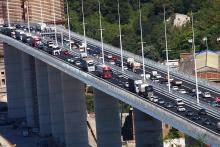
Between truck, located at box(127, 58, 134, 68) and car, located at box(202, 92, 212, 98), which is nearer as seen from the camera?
car, located at box(202, 92, 212, 98)

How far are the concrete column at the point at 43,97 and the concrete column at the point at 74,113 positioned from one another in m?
11.8

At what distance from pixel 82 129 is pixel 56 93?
11.7 meters

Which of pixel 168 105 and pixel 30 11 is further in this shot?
pixel 30 11

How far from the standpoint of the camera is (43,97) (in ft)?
448

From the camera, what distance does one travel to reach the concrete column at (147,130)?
3878 inches

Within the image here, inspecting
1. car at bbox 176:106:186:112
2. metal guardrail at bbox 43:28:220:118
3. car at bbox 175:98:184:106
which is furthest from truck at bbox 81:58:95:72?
car at bbox 176:106:186:112

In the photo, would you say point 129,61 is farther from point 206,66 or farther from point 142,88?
point 206,66

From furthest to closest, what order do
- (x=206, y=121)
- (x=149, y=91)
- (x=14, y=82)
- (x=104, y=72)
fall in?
(x=14, y=82) → (x=104, y=72) → (x=149, y=91) → (x=206, y=121)

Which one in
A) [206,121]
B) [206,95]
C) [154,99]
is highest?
[154,99]

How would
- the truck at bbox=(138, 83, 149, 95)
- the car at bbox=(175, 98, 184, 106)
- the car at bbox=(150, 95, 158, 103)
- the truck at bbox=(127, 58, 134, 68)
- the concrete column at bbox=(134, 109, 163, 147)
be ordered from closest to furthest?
1. the car at bbox=(175, 98, 184, 106)
2. the car at bbox=(150, 95, 158, 103)
3. the truck at bbox=(138, 83, 149, 95)
4. the concrete column at bbox=(134, 109, 163, 147)
5. the truck at bbox=(127, 58, 134, 68)

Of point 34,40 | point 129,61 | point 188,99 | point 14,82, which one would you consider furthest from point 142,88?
point 14,82

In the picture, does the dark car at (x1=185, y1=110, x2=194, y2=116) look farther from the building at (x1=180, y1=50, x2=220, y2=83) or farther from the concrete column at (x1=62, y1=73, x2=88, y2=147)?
the building at (x1=180, y1=50, x2=220, y2=83)

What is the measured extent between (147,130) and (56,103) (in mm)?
31513

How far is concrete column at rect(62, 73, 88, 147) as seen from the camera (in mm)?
119000
